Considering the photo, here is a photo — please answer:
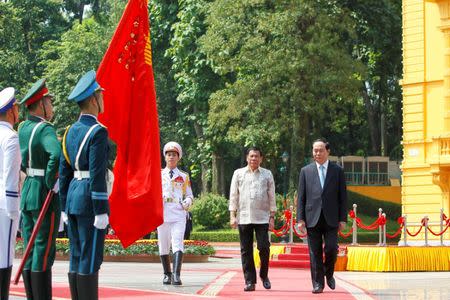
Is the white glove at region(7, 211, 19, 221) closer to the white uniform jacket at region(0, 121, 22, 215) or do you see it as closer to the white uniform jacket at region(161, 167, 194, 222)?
the white uniform jacket at region(0, 121, 22, 215)

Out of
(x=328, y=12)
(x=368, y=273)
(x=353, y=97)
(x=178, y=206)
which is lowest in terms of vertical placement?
(x=368, y=273)

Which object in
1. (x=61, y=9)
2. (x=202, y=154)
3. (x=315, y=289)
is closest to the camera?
(x=315, y=289)

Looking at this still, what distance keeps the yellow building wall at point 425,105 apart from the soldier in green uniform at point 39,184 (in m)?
30.8

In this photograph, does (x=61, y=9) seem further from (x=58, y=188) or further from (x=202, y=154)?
(x=58, y=188)

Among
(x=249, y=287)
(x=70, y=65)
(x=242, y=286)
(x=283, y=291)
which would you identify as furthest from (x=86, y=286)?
(x=70, y=65)

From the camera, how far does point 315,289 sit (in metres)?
15.8

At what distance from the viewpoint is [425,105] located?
42500 mm

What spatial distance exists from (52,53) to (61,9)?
23.9 feet

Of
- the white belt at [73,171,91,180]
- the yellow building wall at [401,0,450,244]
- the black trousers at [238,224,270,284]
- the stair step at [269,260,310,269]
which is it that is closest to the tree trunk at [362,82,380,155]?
the yellow building wall at [401,0,450,244]

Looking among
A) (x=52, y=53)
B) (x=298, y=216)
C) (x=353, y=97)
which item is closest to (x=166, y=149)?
(x=298, y=216)

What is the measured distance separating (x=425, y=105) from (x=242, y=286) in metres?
26.7

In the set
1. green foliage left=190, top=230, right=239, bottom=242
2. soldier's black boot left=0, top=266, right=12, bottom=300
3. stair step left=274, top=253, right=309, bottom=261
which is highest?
soldier's black boot left=0, top=266, right=12, bottom=300

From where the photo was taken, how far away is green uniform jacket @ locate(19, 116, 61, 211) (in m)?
10.8

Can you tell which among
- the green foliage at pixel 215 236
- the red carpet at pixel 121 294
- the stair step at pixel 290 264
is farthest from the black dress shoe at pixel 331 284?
the green foliage at pixel 215 236
